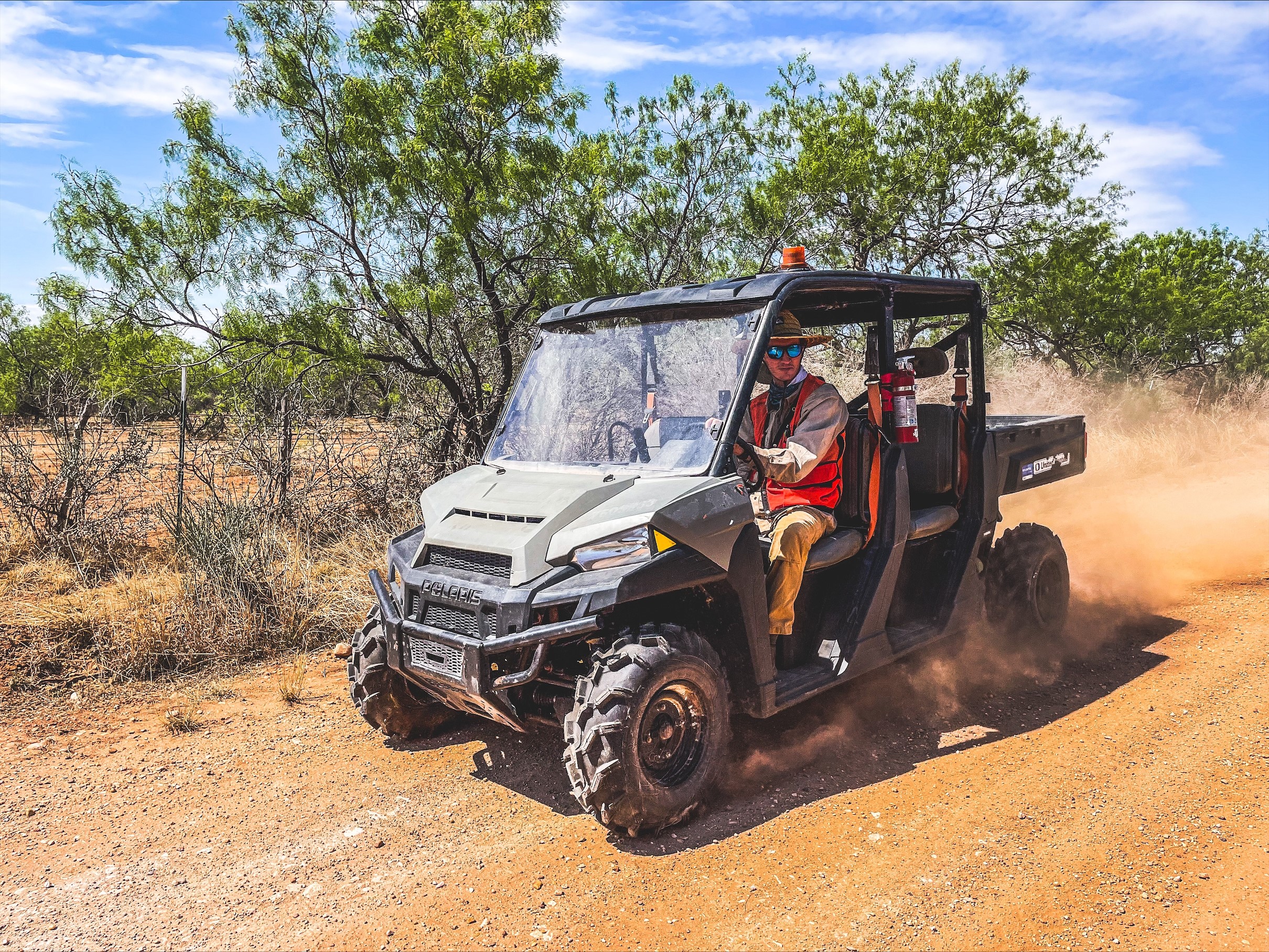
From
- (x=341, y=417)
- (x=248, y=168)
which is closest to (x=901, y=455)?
(x=341, y=417)

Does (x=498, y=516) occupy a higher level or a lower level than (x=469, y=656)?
higher

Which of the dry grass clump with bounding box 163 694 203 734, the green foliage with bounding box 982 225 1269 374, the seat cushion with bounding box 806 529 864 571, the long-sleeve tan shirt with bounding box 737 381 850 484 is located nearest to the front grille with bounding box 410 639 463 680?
the long-sleeve tan shirt with bounding box 737 381 850 484

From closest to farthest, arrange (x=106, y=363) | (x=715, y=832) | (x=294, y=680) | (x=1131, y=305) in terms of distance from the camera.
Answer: (x=715, y=832), (x=294, y=680), (x=106, y=363), (x=1131, y=305)

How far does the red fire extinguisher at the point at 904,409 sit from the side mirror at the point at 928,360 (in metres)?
0.31

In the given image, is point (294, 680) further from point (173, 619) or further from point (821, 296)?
point (821, 296)

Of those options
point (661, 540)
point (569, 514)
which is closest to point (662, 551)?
point (661, 540)

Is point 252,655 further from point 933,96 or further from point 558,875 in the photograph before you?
point 933,96

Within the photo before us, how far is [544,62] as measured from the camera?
9648 mm

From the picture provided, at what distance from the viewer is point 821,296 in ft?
15.8

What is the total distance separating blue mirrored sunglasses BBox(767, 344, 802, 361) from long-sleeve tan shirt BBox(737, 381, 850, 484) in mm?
229

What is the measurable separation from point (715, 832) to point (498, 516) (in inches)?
67.5

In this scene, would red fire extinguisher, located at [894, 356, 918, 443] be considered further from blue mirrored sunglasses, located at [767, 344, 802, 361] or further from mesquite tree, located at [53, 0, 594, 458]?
mesquite tree, located at [53, 0, 594, 458]

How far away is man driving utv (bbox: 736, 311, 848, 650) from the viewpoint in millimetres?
4387

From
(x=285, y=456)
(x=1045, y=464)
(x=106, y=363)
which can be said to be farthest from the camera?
(x=106, y=363)
